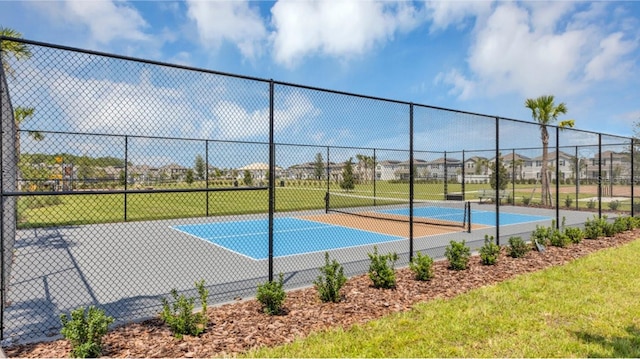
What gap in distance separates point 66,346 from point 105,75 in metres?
2.55

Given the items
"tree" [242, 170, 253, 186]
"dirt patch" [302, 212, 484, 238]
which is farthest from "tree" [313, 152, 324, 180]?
"tree" [242, 170, 253, 186]

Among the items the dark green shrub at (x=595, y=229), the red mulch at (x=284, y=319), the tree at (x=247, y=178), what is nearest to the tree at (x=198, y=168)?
the tree at (x=247, y=178)

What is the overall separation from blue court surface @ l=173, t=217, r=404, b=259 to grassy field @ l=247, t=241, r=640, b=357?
4011 millimetres

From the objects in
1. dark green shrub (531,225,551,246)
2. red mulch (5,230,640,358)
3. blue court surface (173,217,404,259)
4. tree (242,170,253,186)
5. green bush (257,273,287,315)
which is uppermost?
tree (242,170,253,186)

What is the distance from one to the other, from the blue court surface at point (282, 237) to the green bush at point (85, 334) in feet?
13.9

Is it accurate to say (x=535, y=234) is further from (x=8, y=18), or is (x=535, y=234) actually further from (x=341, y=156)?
(x=8, y=18)

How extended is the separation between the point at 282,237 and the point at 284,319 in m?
6.27

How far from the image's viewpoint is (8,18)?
220 inches

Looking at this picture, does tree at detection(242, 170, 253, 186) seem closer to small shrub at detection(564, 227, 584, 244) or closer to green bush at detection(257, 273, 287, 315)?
green bush at detection(257, 273, 287, 315)

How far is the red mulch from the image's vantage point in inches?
123

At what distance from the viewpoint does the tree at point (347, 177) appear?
13229 mm

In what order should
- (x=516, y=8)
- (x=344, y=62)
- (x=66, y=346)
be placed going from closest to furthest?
1. (x=66, y=346)
2. (x=516, y=8)
3. (x=344, y=62)

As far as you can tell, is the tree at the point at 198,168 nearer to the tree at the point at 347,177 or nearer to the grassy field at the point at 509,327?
the grassy field at the point at 509,327

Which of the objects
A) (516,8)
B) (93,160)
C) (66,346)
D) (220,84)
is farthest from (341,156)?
(66,346)
